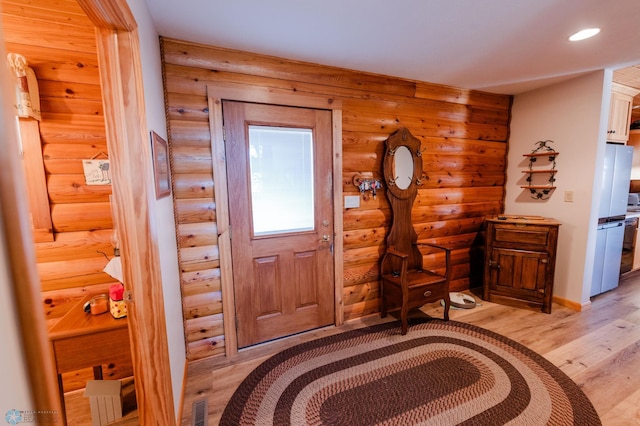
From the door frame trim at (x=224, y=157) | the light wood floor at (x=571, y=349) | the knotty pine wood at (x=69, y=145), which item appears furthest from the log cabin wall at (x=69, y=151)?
the light wood floor at (x=571, y=349)

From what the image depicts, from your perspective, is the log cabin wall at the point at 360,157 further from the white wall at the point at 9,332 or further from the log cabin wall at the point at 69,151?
the white wall at the point at 9,332

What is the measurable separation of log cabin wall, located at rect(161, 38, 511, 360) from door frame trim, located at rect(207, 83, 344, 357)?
2.0 inches

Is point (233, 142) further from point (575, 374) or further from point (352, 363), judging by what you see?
point (575, 374)

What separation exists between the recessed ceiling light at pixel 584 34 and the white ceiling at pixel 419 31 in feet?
0.15

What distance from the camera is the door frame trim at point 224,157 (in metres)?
2.02

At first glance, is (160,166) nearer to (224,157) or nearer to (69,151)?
(224,157)

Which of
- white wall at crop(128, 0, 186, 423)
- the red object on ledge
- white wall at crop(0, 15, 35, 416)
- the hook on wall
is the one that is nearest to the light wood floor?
white wall at crop(128, 0, 186, 423)

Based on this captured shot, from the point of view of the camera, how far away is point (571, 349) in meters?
2.20

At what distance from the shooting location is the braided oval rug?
162 cm

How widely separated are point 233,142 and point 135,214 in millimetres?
1050

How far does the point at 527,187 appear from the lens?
3174mm

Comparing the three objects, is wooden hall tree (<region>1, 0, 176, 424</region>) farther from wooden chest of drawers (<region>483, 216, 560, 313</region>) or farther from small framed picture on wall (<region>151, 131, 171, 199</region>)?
wooden chest of drawers (<region>483, 216, 560, 313</region>)

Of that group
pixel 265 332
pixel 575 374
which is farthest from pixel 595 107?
pixel 265 332

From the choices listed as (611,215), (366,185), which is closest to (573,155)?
(611,215)
